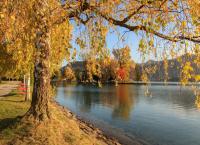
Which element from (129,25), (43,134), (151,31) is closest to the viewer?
(151,31)

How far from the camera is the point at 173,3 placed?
8914mm

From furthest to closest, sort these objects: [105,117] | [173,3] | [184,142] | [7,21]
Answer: [105,117] → [184,142] → [173,3] → [7,21]

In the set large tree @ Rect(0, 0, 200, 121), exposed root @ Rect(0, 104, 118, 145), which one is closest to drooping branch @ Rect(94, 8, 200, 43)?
large tree @ Rect(0, 0, 200, 121)

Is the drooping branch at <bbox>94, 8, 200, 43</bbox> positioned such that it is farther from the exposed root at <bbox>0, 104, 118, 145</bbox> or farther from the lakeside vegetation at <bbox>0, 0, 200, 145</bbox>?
the exposed root at <bbox>0, 104, 118, 145</bbox>

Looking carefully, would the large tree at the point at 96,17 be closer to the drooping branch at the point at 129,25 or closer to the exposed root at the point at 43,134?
the drooping branch at the point at 129,25

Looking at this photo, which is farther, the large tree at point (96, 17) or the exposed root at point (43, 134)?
the exposed root at point (43, 134)

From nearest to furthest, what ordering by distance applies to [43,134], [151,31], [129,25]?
[151,31] → [129,25] → [43,134]

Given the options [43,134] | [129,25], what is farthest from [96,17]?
[43,134]

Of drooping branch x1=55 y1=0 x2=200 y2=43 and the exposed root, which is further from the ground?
drooping branch x1=55 y1=0 x2=200 y2=43

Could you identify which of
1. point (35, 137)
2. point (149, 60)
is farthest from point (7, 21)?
point (35, 137)

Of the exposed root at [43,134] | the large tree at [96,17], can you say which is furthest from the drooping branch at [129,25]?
the exposed root at [43,134]

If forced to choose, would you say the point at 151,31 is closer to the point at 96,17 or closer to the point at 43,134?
the point at 96,17

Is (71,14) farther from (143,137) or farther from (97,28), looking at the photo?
(143,137)

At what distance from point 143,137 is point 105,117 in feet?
34.1
